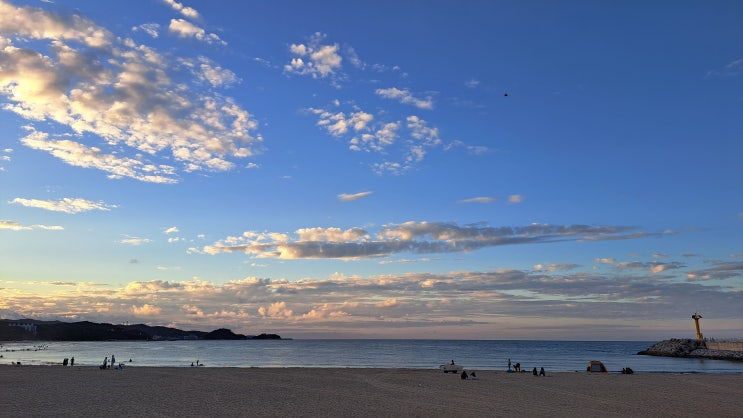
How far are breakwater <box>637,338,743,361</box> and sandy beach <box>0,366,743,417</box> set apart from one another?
55008 mm

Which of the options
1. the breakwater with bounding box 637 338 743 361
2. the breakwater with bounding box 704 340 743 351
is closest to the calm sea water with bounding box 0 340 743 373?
the breakwater with bounding box 637 338 743 361

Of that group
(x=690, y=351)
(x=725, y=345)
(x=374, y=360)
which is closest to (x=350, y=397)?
(x=374, y=360)

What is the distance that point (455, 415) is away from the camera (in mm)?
19750

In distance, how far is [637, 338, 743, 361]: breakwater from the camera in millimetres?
80625

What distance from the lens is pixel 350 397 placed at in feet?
83.6

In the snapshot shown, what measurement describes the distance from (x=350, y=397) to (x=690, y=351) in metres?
92.6

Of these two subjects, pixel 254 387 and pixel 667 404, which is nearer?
pixel 667 404

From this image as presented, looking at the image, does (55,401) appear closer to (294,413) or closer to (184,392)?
(184,392)

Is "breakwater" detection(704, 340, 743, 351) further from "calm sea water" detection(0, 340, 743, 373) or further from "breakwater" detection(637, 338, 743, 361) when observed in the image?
"calm sea water" detection(0, 340, 743, 373)

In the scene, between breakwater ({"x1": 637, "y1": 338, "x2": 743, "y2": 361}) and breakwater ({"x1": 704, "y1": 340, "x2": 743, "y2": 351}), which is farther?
breakwater ({"x1": 704, "y1": 340, "x2": 743, "y2": 351})

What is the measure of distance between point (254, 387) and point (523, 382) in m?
18.2

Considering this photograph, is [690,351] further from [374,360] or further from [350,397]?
[350,397]

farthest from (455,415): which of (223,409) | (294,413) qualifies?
(223,409)

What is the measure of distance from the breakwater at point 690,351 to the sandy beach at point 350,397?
55.0 m
